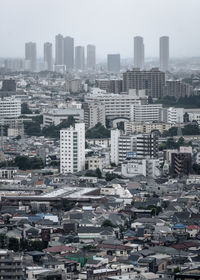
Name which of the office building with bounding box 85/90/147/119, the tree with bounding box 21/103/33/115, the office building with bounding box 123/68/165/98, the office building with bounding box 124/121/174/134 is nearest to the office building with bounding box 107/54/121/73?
the office building with bounding box 123/68/165/98

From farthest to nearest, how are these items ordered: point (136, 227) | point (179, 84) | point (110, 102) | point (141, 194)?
point (179, 84) → point (110, 102) → point (141, 194) → point (136, 227)

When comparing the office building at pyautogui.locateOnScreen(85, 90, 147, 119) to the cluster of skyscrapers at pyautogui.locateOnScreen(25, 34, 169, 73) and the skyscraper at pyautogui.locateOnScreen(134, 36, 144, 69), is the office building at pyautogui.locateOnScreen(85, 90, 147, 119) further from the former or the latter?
the cluster of skyscrapers at pyautogui.locateOnScreen(25, 34, 169, 73)

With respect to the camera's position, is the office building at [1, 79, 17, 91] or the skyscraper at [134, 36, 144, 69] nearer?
the office building at [1, 79, 17, 91]

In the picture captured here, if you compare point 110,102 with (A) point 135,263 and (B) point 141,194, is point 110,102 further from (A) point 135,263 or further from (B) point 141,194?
(A) point 135,263

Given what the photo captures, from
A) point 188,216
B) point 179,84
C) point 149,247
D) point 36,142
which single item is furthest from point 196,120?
point 149,247

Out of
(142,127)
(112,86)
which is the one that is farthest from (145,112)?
(112,86)

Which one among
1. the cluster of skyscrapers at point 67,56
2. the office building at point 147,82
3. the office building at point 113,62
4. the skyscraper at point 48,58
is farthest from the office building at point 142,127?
the skyscraper at point 48,58

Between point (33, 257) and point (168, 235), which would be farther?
point (168, 235)
